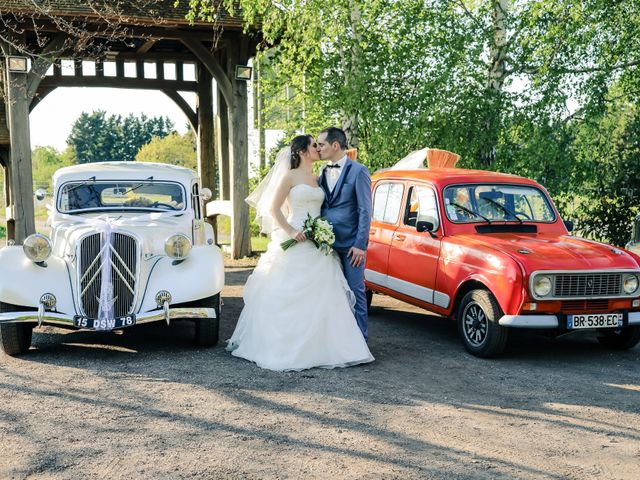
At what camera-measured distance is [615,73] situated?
1499 cm

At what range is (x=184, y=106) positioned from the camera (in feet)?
67.0

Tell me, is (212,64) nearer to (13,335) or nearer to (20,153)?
(20,153)

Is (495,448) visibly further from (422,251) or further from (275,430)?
(422,251)

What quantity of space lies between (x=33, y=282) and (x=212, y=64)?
30.3ft

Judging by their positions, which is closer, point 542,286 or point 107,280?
point 542,286

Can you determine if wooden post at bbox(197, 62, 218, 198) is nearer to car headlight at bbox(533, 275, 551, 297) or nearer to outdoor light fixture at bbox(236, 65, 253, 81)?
outdoor light fixture at bbox(236, 65, 253, 81)

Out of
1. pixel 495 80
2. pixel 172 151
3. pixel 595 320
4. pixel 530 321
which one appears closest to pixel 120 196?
pixel 530 321

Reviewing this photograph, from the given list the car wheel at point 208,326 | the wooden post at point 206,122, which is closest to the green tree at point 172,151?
the wooden post at point 206,122

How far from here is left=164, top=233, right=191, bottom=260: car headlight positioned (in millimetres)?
7578

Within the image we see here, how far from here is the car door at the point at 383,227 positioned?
8.91 meters

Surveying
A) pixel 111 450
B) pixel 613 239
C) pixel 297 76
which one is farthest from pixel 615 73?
pixel 111 450

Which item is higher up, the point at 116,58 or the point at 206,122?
the point at 116,58

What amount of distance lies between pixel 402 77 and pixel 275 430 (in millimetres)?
9513

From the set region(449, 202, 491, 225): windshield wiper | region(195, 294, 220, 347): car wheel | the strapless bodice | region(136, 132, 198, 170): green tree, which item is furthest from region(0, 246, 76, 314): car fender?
region(136, 132, 198, 170): green tree
